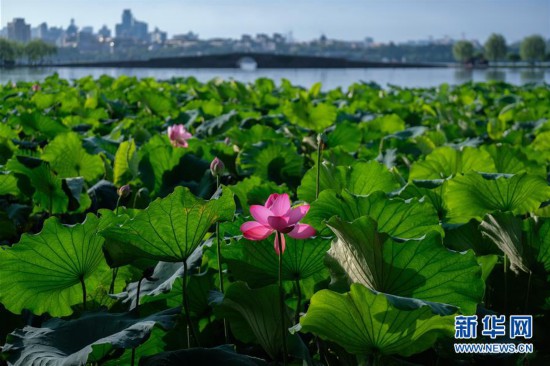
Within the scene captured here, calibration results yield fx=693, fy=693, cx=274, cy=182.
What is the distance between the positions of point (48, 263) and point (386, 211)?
443 millimetres

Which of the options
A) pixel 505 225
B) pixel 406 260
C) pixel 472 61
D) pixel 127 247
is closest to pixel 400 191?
pixel 505 225

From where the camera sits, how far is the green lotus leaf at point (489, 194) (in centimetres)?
112

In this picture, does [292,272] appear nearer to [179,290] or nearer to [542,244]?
[179,290]

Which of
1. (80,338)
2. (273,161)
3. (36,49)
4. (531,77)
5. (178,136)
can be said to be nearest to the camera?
(80,338)

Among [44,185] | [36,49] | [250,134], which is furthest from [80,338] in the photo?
[36,49]

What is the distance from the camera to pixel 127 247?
0.83 meters

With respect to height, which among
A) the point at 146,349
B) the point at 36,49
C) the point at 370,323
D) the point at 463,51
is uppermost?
the point at 463,51

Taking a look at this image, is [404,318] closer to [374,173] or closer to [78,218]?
[374,173]

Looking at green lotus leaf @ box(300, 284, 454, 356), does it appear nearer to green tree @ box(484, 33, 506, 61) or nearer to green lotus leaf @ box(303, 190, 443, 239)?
green lotus leaf @ box(303, 190, 443, 239)

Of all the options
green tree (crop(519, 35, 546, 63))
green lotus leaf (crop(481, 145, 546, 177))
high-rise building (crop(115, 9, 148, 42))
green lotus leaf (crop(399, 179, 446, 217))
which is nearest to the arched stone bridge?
green tree (crop(519, 35, 546, 63))

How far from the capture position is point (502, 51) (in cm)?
5600

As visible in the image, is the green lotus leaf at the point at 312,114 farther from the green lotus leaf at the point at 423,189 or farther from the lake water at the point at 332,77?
the lake water at the point at 332,77

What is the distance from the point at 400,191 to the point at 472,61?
50.0 m

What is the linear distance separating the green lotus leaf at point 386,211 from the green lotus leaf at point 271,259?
0.15 ft
